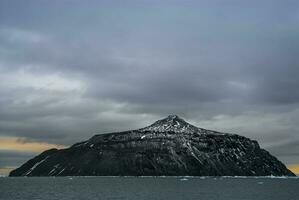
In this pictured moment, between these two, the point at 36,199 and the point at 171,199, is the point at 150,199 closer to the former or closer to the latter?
the point at 171,199

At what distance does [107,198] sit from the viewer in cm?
16775

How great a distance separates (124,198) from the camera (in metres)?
168

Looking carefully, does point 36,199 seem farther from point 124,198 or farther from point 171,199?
point 171,199

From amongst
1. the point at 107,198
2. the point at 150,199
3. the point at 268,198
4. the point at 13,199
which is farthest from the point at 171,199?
the point at 13,199

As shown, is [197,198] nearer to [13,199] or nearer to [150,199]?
[150,199]

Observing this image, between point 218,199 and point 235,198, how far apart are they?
21.1ft

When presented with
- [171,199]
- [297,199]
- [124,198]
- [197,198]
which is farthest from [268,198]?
[124,198]

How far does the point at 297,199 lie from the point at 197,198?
3362 centimetres

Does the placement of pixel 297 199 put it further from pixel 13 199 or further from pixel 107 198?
pixel 13 199

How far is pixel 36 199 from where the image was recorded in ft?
532

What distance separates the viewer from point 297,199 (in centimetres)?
16425

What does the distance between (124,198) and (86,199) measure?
45.4 feet

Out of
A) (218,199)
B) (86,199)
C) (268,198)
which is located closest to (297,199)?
(268,198)

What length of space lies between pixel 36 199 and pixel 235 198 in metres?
67.2
